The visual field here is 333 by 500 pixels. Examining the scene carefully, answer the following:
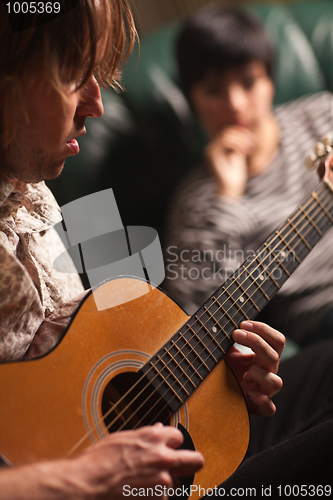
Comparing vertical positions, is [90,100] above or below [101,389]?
above

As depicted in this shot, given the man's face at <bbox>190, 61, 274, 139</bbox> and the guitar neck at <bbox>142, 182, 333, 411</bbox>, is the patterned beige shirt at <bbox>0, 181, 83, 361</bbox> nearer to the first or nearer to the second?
the guitar neck at <bbox>142, 182, 333, 411</bbox>

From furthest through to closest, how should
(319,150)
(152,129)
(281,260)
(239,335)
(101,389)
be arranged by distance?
(152,129) < (319,150) < (281,260) < (239,335) < (101,389)

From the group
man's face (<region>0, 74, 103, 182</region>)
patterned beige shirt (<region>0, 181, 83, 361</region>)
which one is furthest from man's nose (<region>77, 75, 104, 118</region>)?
patterned beige shirt (<region>0, 181, 83, 361</region>)

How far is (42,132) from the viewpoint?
562mm

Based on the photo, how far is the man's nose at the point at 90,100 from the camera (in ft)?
2.00

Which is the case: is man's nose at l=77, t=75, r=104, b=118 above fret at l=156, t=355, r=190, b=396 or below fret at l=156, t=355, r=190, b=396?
above

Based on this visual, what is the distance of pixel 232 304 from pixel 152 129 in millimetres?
775

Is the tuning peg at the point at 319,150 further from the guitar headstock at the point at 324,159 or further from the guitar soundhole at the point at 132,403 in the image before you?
the guitar soundhole at the point at 132,403

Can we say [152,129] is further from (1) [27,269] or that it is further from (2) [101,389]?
(2) [101,389]

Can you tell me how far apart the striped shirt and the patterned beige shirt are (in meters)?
0.38

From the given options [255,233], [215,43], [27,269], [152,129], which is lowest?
[255,233]

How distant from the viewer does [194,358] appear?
559 millimetres

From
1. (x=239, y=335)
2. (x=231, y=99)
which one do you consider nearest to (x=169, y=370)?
(x=239, y=335)

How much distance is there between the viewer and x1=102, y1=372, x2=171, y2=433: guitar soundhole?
48 cm
